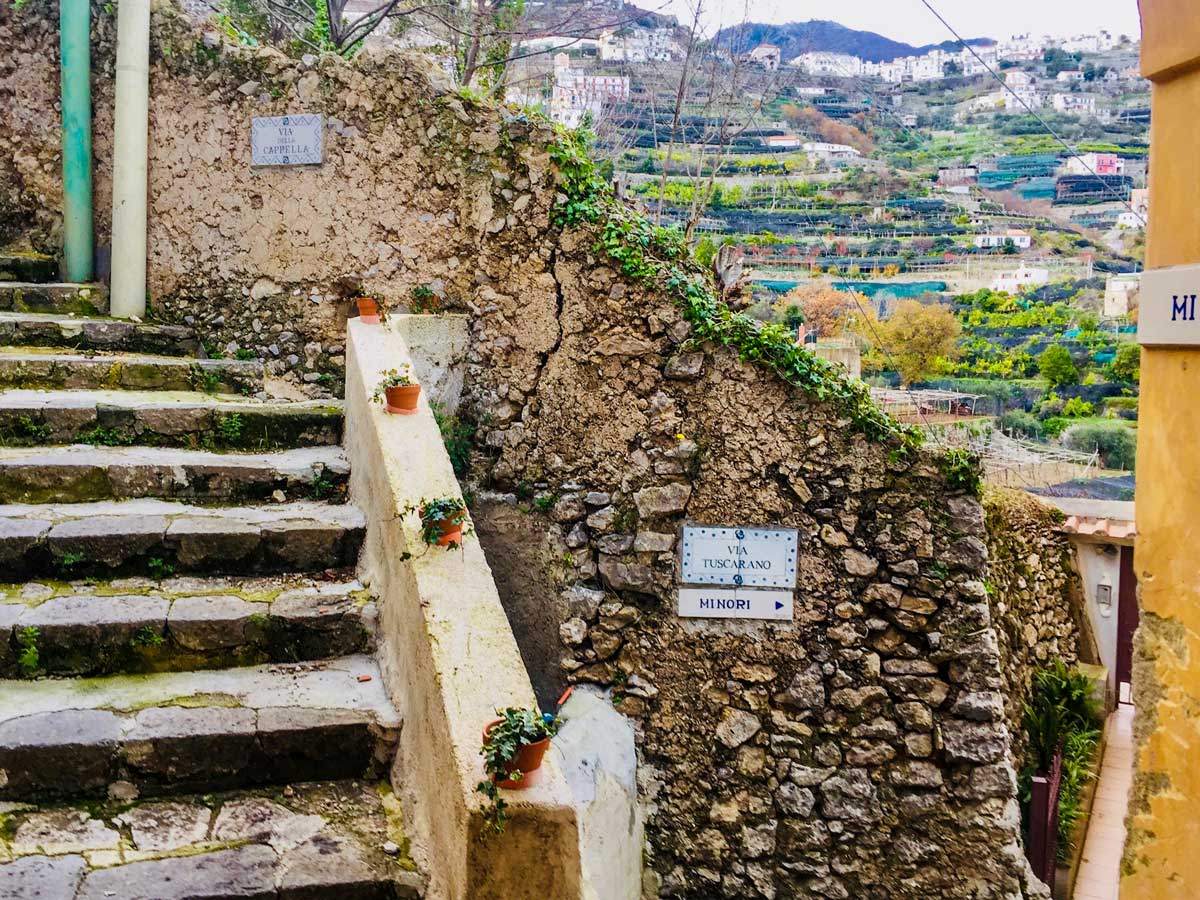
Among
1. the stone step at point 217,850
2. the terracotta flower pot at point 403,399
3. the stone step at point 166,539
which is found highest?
the terracotta flower pot at point 403,399

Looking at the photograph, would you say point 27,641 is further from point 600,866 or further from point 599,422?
point 599,422

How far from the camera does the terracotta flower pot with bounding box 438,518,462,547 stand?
2.67 m

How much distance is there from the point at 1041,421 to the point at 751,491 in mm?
5531

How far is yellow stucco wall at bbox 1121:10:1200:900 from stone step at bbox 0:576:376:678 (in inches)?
91.7

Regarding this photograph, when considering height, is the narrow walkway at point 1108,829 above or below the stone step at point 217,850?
below

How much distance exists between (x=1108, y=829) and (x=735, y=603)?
421cm

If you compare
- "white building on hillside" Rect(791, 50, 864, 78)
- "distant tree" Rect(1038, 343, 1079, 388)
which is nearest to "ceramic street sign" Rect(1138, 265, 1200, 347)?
"distant tree" Rect(1038, 343, 1079, 388)

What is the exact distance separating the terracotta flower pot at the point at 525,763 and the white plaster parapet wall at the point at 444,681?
0.07 feet

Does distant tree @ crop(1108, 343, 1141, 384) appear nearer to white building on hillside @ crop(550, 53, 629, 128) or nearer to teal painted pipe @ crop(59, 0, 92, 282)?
white building on hillside @ crop(550, 53, 629, 128)

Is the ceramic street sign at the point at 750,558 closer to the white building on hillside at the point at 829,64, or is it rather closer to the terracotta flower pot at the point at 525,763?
the terracotta flower pot at the point at 525,763

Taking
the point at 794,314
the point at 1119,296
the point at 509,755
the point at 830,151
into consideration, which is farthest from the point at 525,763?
the point at 830,151

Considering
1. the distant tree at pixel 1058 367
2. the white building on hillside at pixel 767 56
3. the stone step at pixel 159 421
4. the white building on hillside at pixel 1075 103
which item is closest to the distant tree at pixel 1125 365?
the distant tree at pixel 1058 367

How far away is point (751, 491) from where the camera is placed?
4586 millimetres

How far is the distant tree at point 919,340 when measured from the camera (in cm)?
840
